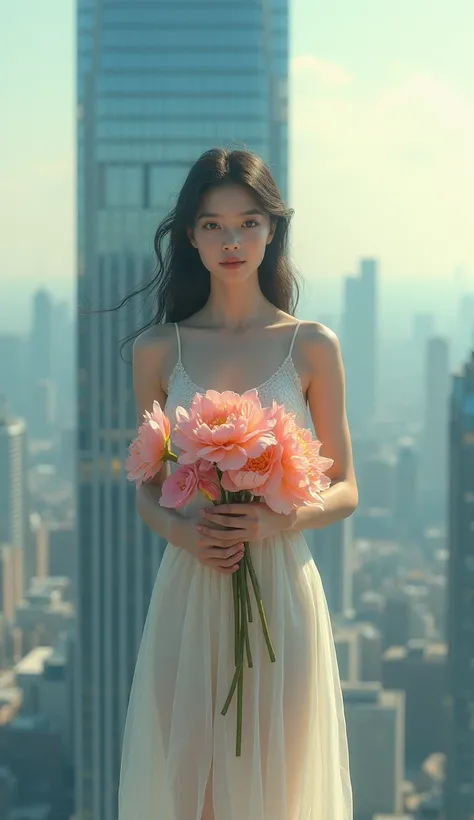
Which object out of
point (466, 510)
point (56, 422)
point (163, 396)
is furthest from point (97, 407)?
point (163, 396)

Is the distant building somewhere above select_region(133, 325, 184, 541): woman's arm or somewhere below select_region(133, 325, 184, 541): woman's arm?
below

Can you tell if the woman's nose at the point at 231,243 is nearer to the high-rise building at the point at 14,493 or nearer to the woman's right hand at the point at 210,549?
the woman's right hand at the point at 210,549

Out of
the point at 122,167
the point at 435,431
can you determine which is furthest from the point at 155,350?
the point at 435,431

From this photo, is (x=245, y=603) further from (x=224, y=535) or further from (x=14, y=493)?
(x=14, y=493)

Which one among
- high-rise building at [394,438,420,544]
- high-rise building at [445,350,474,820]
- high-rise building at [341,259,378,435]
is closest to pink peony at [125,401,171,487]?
high-rise building at [341,259,378,435]

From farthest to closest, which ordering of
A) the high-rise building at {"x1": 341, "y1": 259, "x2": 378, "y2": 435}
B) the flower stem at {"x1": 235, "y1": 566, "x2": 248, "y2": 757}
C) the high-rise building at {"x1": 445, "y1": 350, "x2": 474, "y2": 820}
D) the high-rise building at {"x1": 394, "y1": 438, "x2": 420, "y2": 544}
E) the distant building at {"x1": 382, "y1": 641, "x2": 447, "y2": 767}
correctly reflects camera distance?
1. the high-rise building at {"x1": 394, "y1": 438, "x2": 420, "y2": 544}
2. the distant building at {"x1": 382, "y1": 641, "x2": 447, "y2": 767}
3. the high-rise building at {"x1": 341, "y1": 259, "x2": 378, "y2": 435}
4. the high-rise building at {"x1": 445, "y1": 350, "x2": 474, "y2": 820}
5. the flower stem at {"x1": 235, "y1": 566, "x2": 248, "y2": 757}

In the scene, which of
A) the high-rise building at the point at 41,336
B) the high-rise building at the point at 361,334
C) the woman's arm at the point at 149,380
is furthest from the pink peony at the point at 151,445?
the high-rise building at the point at 41,336

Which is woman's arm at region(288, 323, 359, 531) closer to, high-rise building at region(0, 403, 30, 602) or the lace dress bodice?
the lace dress bodice
